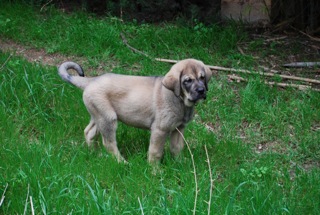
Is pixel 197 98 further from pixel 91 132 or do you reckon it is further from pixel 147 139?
pixel 91 132

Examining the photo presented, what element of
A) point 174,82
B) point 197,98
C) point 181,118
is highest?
point 174,82

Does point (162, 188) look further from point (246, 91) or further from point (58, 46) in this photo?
point (58, 46)

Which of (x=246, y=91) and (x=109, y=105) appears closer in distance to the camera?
(x=109, y=105)

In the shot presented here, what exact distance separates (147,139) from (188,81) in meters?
1.09

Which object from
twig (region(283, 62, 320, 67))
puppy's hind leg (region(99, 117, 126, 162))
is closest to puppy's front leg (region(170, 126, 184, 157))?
puppy's hind leg (region(99, 117, 126, 162))

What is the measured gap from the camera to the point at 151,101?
6.17 metres

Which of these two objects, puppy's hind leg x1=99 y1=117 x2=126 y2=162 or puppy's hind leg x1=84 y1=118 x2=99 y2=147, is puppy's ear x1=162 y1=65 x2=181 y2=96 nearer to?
puppy's hind leg x1=99 y1=117 x2=126 y2=162

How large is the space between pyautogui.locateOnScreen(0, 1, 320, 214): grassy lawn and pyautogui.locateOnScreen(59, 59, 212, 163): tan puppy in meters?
0.22

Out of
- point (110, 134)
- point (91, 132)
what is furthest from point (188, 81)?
point (91, 132)

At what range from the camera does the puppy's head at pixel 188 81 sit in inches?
230

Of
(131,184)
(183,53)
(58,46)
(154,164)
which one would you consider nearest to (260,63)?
(183,53)

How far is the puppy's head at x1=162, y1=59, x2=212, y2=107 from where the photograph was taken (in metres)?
5.84

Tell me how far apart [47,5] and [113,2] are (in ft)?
3.98

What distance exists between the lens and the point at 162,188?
17.2 feet
